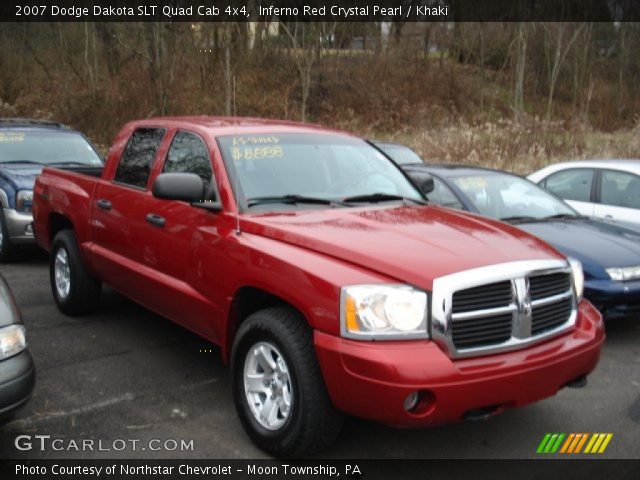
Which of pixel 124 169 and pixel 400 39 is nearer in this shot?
pixel 124 169

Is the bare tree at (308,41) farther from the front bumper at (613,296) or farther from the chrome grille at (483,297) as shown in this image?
the chrome grille at (483,297)

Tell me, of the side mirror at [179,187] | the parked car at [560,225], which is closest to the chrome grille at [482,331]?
the side mirror at [179,187]

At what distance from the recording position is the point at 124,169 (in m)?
5.34

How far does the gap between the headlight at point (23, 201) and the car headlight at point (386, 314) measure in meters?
6.16

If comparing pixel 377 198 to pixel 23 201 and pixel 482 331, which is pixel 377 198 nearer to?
pixel 482 331

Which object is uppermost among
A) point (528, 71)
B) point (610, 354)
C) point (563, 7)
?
point (563, 7)

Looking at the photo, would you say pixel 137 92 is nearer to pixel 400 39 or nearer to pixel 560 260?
pixel 400 39

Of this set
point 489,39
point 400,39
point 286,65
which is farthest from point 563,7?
point 286,65

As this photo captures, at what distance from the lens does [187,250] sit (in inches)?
168

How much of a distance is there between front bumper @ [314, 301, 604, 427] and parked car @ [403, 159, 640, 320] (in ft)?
8.39

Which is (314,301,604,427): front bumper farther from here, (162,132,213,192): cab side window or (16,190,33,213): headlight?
(16,190,33,213): headlight

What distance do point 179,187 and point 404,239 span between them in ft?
4.66

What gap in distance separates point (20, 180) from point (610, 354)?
6972 mm

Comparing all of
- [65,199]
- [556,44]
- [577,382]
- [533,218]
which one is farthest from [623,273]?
[556,44]
